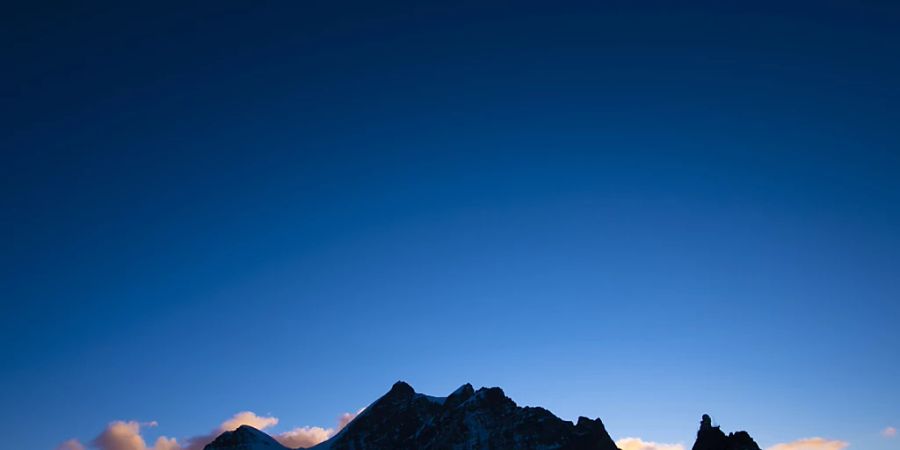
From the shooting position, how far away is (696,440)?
497ft

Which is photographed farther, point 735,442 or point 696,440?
point 696,440

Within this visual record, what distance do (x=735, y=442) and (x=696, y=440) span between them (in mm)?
16345

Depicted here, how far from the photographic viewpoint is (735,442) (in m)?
136
